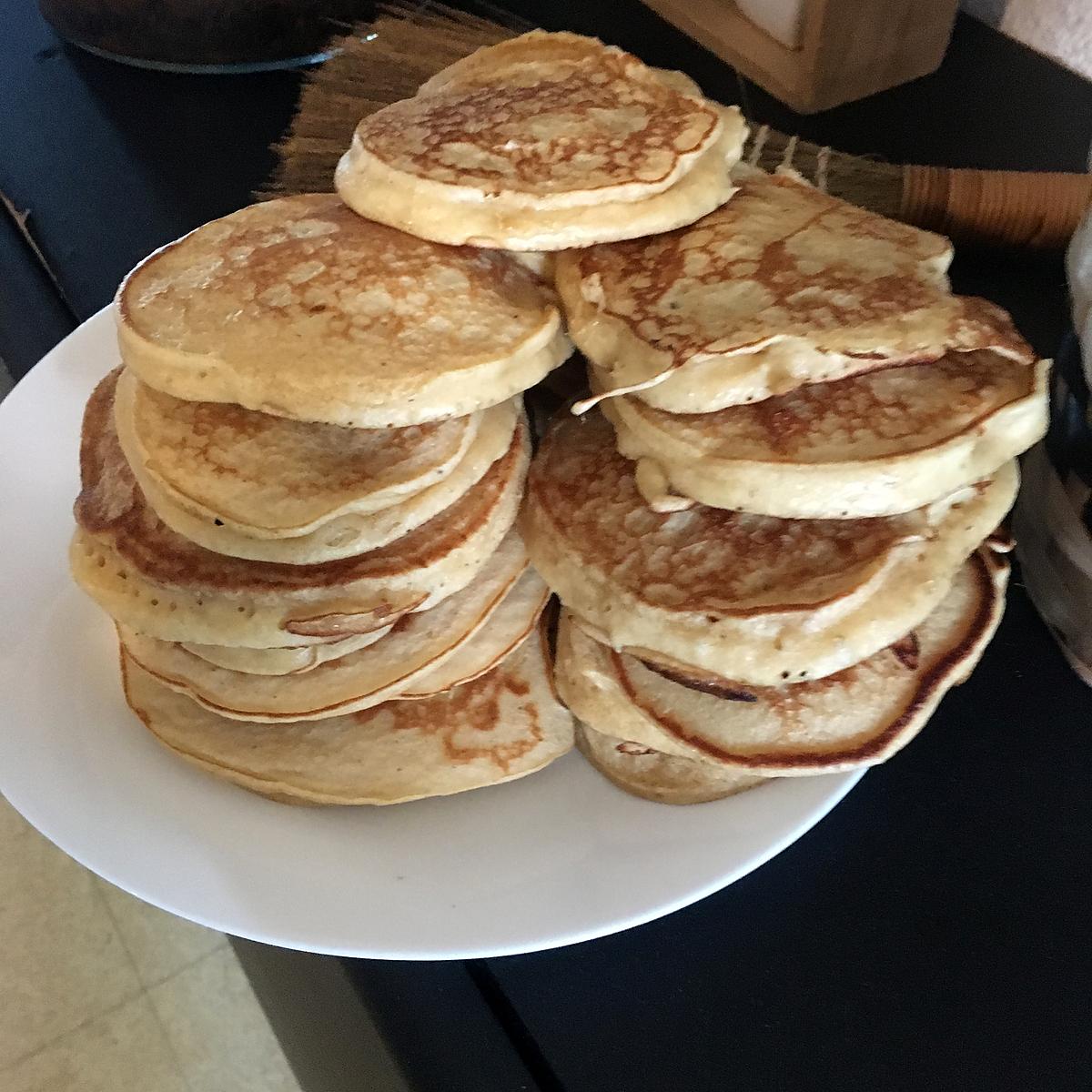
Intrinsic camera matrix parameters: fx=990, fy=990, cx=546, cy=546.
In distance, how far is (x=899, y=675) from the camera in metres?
0.86

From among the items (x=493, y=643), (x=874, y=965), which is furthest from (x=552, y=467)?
(x=874, y=965)

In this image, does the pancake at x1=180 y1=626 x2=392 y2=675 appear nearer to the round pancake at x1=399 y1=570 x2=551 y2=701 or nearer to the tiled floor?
the round pancake at x1=399 y1=570 x2=551 y2=701

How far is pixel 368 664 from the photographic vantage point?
89 cm

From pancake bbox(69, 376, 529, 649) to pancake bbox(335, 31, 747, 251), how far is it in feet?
0.73

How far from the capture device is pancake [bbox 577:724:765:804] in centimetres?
90

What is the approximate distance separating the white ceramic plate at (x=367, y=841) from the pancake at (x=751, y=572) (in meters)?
0.18

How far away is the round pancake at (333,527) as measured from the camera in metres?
0.79

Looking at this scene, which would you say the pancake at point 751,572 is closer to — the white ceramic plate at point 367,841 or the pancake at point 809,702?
the pancake at point 809,702

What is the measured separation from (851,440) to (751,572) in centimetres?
14

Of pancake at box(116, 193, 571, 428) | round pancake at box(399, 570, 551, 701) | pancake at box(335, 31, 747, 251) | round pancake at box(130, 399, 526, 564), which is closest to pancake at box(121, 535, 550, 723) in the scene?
round pancake at box(399, 570, 551, 701)

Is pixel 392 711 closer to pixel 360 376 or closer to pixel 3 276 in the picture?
pixel 360 376

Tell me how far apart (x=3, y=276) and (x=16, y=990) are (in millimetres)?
1194

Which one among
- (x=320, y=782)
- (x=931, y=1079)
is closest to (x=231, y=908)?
(x=320, y=782)

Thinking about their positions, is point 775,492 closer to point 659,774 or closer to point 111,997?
point 659,774
